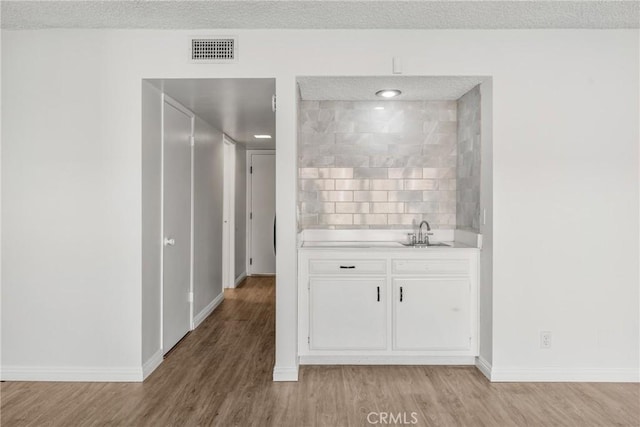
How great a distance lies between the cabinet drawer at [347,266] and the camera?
3.25 metres

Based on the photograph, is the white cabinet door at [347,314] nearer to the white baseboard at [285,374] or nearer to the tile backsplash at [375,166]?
the white baseboard at [285,374]

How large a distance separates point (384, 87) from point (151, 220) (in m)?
2.02

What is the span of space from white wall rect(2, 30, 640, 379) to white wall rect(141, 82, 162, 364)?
0.25ft

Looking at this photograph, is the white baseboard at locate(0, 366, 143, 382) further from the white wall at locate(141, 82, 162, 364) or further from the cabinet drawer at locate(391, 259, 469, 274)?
the cabinet drawer at locate(391, 259, 469, 274)

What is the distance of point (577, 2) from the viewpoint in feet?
8.47

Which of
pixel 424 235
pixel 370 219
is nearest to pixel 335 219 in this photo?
pixel 370 219

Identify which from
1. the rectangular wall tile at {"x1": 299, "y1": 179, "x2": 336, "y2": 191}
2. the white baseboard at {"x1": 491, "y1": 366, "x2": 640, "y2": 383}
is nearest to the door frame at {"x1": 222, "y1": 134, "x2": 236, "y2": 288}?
the rectangular wall tile at {"x1": 299, "y1": 179, "x2": 336, "y2": 191}

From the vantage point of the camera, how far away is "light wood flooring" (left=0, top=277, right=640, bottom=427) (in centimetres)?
247

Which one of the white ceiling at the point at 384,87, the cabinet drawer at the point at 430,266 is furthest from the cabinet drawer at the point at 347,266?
the white ceiling at the point at 384,87

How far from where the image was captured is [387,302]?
325 centimetres

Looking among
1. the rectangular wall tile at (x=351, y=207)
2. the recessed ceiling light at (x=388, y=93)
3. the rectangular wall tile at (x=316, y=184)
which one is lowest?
the rectangular wall tile at (x=351, y=207)

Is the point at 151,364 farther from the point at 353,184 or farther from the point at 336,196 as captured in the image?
the point at 353,184

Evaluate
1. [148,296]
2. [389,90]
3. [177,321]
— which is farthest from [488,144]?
[177,321]

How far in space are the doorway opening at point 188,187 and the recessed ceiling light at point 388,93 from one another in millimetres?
876
